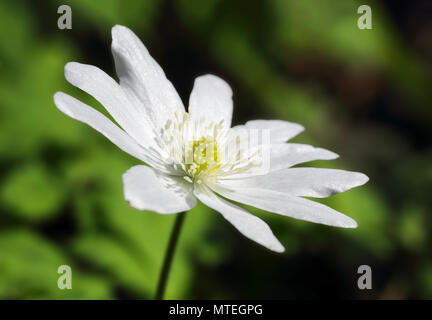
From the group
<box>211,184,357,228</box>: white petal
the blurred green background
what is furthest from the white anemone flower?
the blurred green background

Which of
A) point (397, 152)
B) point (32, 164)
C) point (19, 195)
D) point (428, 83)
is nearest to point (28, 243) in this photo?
point (19, 195)

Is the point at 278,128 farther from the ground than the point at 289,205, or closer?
farther from the ground

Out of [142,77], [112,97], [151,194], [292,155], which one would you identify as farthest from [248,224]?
[142,77]

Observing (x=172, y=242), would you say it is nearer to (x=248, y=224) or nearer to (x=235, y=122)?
(x=248, y=224)

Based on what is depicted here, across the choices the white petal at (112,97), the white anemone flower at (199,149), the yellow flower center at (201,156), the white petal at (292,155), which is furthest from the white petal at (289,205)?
the white petal at (112,97)

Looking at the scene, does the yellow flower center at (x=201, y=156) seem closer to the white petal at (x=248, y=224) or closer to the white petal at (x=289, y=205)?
the white petal at (x=289, y=205)
